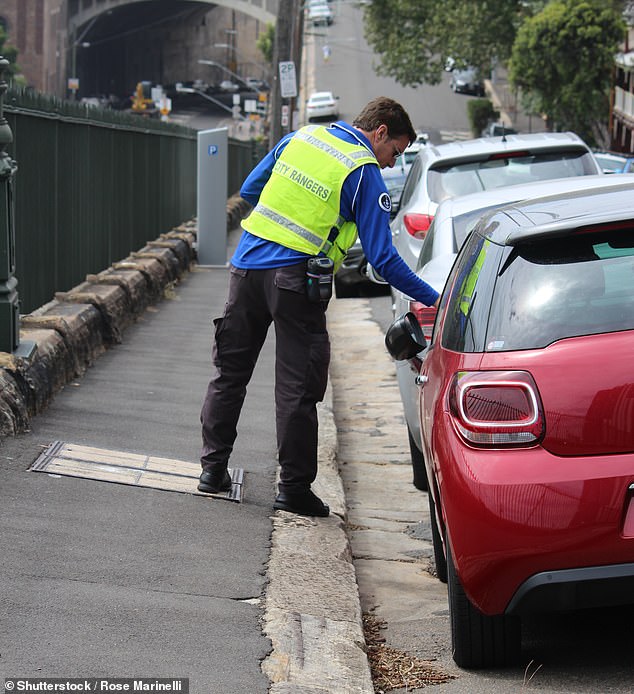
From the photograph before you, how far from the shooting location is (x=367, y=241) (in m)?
5.88

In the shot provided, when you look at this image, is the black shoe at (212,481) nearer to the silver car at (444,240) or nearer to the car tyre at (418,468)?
the silver car at (444,240)

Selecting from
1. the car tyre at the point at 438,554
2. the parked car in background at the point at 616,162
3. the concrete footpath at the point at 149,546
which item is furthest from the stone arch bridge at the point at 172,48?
the car tyre at the point at 438,554

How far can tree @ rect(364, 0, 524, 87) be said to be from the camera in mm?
54562

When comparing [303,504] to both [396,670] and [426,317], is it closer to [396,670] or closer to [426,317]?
[426,317]

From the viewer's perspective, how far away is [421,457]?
7.18 metres

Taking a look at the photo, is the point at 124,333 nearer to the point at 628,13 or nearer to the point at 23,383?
the point at 23,383

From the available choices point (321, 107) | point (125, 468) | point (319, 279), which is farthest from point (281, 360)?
point (321, 107)

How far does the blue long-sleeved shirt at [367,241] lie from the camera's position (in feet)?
19.2

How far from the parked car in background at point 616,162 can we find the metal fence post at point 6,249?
26.0 metres

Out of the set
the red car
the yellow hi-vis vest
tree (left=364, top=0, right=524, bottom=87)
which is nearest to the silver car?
the yellow hi-vis vest

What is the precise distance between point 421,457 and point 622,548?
327cm

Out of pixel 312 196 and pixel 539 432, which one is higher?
pixel 312 196

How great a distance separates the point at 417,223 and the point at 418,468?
4.21 meters

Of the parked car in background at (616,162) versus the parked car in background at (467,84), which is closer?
the parked car in background at (616,162)
